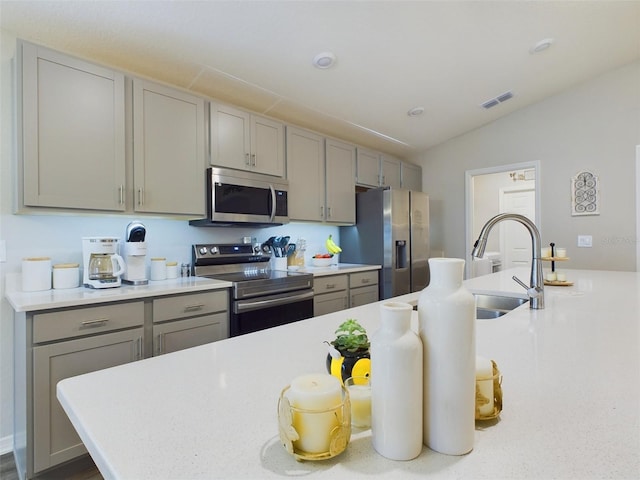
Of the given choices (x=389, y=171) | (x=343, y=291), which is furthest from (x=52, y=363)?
(x=389, y=171)

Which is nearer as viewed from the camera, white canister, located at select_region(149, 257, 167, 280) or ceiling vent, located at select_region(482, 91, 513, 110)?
white canister, located at select_region(149, 257, 167, 280)

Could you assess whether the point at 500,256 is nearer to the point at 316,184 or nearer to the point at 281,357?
the point at 316,184

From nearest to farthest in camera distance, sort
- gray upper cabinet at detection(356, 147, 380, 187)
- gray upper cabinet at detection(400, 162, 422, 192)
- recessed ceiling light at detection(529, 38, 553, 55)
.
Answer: recessed ceiling light at detection(529, 38, 553, 55) → gray upper cabinet at detection(356, 147, 380, 187) → gray upper cabinet at detection(400, 162, 422, 192)

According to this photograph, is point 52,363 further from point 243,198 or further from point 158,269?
point 243,198

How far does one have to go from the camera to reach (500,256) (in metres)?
5.84

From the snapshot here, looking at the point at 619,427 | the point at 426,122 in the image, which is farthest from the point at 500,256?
the point at 619,427

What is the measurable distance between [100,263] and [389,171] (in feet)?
10.8

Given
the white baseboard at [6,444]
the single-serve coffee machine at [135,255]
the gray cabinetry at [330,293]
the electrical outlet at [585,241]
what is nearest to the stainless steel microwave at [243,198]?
the single-serve coffee machine at [135,255]

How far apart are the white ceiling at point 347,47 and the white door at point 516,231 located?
232 centimetres

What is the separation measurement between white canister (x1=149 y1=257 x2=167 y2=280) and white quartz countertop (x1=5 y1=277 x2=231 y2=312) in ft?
0.18

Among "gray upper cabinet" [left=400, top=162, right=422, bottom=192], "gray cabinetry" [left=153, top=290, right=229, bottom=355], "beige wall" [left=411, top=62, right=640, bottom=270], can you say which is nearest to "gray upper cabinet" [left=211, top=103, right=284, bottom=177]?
"gray cabinetry" [left=153, top=290, right=229, bottom=355]

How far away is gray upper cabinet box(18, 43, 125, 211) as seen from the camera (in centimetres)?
181

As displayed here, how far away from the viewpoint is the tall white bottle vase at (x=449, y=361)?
46 cm

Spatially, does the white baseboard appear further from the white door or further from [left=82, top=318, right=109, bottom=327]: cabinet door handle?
the white door
